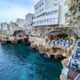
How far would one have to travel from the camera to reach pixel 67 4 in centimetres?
1442

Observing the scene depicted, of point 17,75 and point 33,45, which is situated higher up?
point 33,45

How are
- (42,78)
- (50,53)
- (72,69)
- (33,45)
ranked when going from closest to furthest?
1. (72,69)
2. (42,78)
3. (50,53)
4. (33,45)

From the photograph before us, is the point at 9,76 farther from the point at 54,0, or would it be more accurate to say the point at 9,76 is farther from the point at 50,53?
the point at 54,0

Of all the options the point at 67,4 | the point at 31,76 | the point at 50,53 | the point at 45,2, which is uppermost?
the point at 45,2

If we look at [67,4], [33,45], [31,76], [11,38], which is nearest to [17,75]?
[31,76]

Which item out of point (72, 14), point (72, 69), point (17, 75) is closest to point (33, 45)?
point (17, 75)

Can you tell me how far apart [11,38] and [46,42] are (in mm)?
22990

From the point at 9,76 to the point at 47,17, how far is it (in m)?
16.5

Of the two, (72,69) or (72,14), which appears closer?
(72,69)

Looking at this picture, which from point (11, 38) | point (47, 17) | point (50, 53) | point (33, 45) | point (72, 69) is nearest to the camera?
point (72, 69)

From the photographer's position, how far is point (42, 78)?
30.1 feet

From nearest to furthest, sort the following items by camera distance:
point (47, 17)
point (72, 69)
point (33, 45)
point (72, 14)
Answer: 1. point (72, 69)
2. point (72, 14)
3. point (47, 17)
4. point (33, 45)

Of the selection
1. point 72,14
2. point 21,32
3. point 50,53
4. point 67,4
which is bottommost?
point 50,53

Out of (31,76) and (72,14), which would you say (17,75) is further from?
(72,14)
